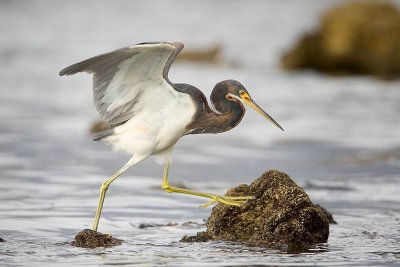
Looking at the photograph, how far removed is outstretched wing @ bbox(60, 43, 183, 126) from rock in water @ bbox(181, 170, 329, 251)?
121 cm

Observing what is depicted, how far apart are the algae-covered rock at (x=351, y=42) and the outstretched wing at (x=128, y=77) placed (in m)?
17.0

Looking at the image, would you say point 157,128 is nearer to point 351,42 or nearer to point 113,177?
point 113,177

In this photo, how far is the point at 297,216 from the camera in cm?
834

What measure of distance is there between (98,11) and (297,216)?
30.3 meters

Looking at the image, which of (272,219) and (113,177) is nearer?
(272,219)

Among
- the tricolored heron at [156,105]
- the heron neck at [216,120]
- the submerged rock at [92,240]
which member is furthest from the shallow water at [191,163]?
the heron neck at [216,120]

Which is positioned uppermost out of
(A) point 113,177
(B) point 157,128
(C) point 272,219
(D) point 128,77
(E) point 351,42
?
(E) point 351,42

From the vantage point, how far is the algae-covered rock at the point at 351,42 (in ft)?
85.0

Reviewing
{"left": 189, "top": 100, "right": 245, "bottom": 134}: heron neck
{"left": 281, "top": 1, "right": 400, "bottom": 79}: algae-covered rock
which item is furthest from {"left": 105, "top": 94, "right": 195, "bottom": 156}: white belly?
{"left": 281, "top": 1, "right": 400, "bottom": 79}: algae-covered rock

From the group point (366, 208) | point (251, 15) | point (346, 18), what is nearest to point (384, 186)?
point (366, 208)

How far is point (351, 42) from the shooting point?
87.6 feet

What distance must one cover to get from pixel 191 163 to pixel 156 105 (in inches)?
180

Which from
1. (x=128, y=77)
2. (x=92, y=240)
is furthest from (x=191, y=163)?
(x=92, y=240)

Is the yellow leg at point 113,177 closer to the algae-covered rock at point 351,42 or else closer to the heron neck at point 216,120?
the heron neck at point 216,120
